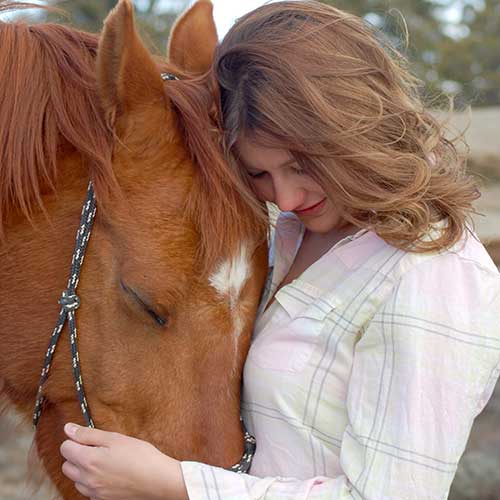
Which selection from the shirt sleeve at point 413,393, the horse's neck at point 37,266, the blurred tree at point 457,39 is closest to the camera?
the shirt sleeve at point 413,393

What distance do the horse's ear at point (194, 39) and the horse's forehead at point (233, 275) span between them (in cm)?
53

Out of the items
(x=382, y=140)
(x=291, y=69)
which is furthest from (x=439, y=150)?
(x=291, y=69)

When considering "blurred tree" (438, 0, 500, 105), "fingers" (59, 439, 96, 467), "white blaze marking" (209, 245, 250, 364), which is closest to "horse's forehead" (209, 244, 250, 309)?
"white blaze marking" (209, 245, 250, 364)

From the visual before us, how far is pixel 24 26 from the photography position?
5.56ft

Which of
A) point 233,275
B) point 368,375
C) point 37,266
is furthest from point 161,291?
point 368,375

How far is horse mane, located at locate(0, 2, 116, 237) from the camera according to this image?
158cm

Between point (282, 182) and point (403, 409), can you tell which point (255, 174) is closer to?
point (282, 182)

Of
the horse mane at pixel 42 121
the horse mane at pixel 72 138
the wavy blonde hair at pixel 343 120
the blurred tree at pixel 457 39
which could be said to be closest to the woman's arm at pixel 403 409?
the wavy blonde hair at pixel 343 120

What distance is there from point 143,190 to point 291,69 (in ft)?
1.23

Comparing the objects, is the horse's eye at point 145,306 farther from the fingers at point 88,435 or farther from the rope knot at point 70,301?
the fingers at point 88,435

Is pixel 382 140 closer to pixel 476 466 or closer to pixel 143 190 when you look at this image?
pixel 143 190

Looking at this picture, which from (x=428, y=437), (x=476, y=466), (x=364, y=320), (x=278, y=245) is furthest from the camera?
(x=476, y=466)

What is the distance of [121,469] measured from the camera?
1493 millimetres

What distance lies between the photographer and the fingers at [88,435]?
1.55 m
